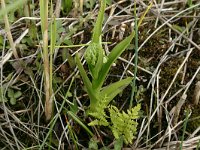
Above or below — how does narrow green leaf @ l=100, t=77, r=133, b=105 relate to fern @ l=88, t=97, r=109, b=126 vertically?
above

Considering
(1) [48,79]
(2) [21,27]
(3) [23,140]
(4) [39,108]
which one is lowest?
(3) [23,140]

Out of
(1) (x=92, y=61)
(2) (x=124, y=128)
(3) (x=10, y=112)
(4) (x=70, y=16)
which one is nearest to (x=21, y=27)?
(4) (x=70, y=16)

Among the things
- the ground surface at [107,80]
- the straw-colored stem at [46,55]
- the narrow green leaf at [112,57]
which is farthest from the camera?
the ground surface at [107,80]

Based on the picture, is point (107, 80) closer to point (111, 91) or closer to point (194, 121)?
point (111, 91)

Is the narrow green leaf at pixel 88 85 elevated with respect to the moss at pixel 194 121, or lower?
elevated

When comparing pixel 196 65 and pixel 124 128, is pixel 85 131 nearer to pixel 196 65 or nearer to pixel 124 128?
pixel 124 128

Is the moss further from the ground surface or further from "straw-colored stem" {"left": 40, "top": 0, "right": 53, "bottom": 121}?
"straw-colored stem" {"left": 40, "top": 0, "right": 53, "bottom": 121}

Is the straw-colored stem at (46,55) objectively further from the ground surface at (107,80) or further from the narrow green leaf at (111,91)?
the narrow green leaf at (111,91)

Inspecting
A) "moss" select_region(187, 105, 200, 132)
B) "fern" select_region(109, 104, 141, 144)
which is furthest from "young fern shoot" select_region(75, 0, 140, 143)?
"moss" select_region(187, 105, 200, 132)

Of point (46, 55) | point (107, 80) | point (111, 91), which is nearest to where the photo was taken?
point (46, 55)

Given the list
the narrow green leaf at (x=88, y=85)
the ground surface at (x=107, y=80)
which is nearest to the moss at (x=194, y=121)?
the ground surface at (x=107, y=80)

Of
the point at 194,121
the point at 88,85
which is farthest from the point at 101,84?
the point at 194,121
